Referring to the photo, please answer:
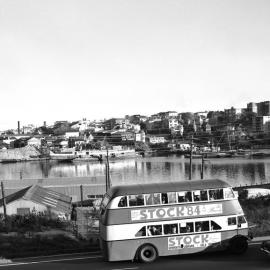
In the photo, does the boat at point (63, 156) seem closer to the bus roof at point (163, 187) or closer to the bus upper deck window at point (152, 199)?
the bus roof at point (163, 187)

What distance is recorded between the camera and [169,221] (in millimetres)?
10180

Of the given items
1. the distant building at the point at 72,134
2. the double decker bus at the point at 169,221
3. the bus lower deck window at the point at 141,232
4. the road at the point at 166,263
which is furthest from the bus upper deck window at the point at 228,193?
the distant building at the point at 72,134

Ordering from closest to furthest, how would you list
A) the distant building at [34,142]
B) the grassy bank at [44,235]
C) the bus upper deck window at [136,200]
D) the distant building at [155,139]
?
1. the bus upper deck window at [136,200]
2. the grassy bank at [44,235]
3. the distant building at [155,139]
4. the distant building at [34,142]

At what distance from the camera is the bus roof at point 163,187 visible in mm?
10060

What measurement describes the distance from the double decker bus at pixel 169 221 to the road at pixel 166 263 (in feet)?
0.67

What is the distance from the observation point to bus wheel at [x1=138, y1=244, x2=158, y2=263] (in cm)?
1002

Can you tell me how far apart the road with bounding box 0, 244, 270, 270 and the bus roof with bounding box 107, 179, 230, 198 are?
1.70m

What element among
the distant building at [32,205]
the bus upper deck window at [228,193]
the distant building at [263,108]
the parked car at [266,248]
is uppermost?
the distant building at [263,108]

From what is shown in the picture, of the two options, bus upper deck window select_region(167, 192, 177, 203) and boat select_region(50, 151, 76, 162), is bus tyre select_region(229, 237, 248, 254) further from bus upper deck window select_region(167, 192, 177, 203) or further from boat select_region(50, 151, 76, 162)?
boat select_region(50, 151, 76, 162)

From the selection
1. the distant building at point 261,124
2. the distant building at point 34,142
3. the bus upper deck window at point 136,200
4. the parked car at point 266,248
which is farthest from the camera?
the distant building at point 34,142

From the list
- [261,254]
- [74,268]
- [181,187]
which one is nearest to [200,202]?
[181,187]

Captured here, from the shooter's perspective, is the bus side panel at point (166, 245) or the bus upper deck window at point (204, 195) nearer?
the bus side panel at point (166, 245)

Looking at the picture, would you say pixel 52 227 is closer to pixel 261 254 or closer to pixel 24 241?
pixel 24 241

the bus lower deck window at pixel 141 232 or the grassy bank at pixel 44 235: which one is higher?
the bus lower deck window at pixel 141 232
